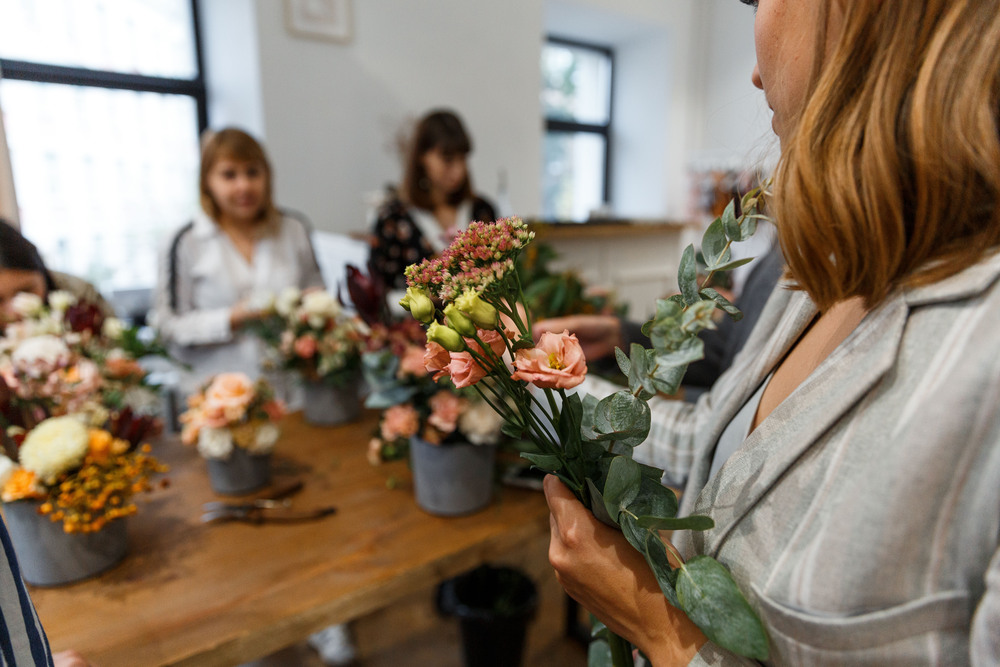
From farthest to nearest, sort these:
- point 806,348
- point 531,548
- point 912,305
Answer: point 531,548 < point 806,348 < point 912,305

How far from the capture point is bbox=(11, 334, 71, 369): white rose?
0.91m

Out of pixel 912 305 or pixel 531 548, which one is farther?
pixel 531 548

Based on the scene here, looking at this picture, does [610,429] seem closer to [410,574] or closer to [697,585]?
[697,585]

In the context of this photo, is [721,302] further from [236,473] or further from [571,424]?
[236,473]

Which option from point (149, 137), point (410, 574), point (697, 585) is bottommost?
point (410, 574)

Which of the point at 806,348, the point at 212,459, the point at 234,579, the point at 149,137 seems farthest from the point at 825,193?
the point at 149,137

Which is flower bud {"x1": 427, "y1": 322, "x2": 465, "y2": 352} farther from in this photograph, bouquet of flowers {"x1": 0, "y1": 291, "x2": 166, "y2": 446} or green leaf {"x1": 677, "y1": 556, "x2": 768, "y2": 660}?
bouquet of flowers {"x1": 0, "y1": 291, "x2": 166, "y2": 446}

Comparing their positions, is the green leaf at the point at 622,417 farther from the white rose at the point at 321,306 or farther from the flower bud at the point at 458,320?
the white rose at the point at 321,306

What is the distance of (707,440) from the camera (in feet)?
2.27

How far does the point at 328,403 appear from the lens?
1.47 m

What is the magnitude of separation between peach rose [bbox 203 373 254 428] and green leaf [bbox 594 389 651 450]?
79 cm

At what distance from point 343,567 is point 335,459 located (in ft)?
1.33

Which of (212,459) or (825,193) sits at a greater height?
(825,193)

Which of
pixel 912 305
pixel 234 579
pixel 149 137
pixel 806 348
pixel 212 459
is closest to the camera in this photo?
pixel 912 305
